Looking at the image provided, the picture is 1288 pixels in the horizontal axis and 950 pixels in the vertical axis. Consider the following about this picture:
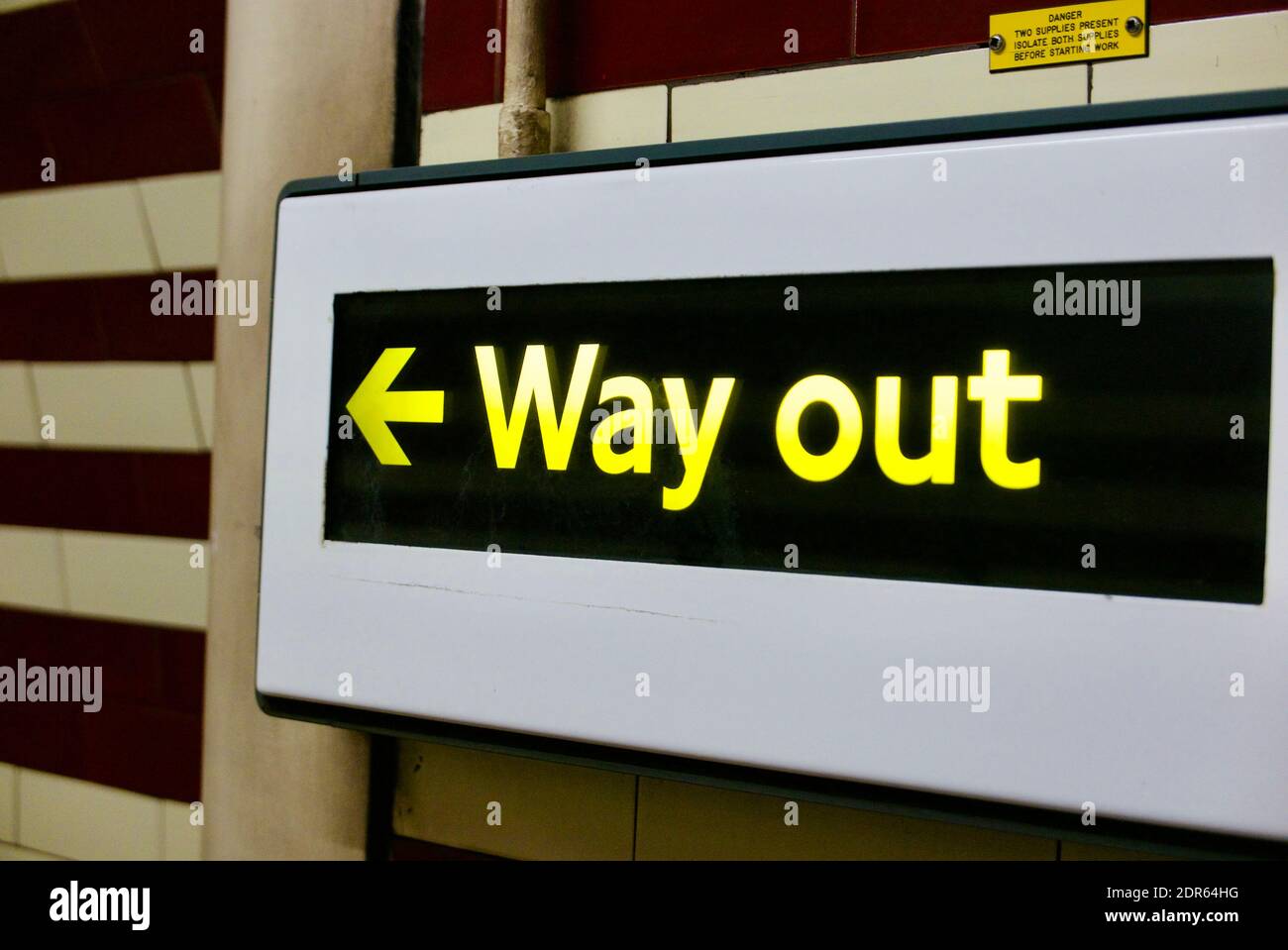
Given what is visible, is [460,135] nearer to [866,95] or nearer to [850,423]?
[866,95]

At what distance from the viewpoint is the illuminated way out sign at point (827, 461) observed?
0.86m

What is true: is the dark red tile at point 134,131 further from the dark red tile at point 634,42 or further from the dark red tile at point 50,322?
the dark red tile at point 634,42

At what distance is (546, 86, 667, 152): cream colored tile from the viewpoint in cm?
131

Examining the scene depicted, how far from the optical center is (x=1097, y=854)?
1062 millimetres

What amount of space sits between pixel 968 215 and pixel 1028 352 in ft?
0.45

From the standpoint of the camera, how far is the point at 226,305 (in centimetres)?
158

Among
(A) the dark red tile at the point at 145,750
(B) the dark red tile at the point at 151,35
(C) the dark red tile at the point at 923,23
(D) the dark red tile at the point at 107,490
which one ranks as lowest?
(A) the dark red tile at the point at 145,750

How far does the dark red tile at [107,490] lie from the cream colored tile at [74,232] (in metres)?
0.34

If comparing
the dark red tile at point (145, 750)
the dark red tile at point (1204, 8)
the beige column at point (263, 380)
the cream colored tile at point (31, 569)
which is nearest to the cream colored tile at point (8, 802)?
the dark red tile at point (145, 750)

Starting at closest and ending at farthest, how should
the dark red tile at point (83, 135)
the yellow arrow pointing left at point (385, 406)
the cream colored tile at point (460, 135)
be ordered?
1. the yellow arrow pointing left at point (385, 406)
2. the cream colored tile at point (460, 135)
3. the dark red tile at point (83, 135)

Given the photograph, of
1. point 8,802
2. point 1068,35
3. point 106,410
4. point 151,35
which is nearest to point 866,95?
point 1068,35

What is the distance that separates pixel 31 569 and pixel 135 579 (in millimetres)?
285

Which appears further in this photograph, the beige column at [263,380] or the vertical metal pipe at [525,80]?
the beige column at [263,380]
